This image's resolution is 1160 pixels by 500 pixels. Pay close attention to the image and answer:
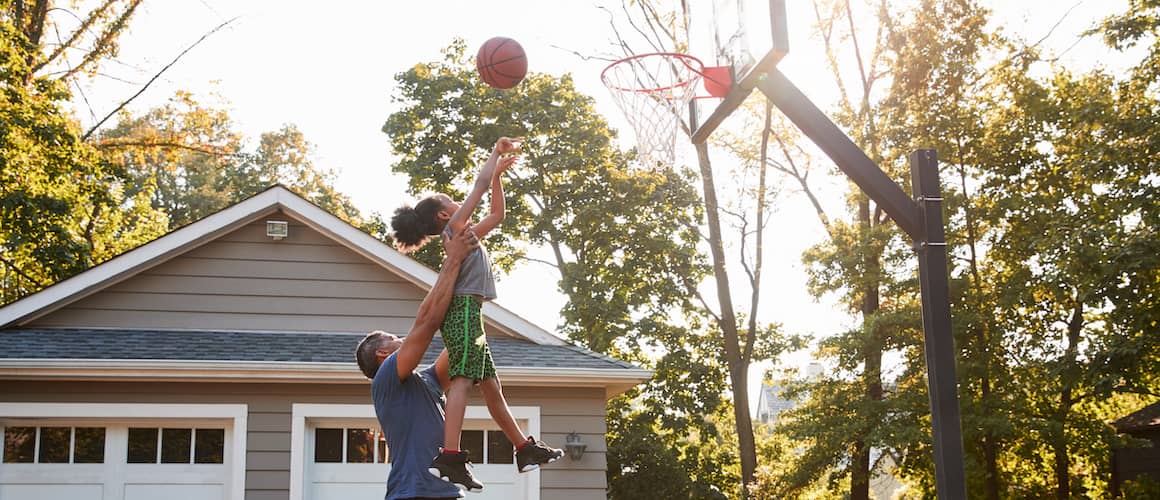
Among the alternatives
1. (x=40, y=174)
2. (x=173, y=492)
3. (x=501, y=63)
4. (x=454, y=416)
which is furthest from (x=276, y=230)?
(x=454, y=416)

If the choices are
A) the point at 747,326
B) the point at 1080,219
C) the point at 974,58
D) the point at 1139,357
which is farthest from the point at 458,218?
the point at 747,326

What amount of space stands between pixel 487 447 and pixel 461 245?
5.71 metres

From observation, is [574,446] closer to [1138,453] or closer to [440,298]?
[440,298]

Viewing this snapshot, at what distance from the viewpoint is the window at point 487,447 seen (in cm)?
988

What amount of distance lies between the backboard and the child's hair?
6.61ft

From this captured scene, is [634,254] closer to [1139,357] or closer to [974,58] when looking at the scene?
[974,58]

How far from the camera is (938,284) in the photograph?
232 inches

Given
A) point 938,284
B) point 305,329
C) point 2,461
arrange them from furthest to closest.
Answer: point 305,329 < point 2,461 < point 938,284

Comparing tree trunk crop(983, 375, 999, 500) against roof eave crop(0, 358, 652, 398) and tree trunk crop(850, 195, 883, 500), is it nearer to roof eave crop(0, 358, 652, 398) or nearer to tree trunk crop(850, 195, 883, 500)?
tree trunk crop(850, 195, 883, 500)

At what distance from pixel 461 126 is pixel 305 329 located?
11.4 m

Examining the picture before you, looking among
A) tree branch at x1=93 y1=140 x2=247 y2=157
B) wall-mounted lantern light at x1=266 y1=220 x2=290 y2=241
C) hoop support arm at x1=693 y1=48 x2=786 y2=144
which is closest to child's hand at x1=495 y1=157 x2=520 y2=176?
hoop support arm at x1=693 y1=48 x2=786 y2=144

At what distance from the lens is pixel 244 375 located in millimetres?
9336

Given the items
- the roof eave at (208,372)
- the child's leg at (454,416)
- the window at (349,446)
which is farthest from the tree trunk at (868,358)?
the child's leg at (454,416)

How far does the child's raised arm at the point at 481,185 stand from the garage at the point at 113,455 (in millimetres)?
5747
